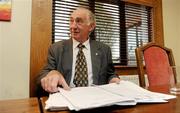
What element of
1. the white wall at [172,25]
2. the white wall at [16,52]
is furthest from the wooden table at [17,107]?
the white wall at [172,25]

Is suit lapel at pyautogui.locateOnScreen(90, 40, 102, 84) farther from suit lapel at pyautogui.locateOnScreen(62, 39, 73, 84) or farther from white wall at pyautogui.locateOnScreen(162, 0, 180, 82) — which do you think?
white wall at pyautogui.locateOnScreen(162, 0, 180, 82)

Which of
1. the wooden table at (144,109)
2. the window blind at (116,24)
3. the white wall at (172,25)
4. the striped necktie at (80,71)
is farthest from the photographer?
the white wall at (172,25)

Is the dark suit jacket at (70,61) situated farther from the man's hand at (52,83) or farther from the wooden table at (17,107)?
the wooden table at (17,107)

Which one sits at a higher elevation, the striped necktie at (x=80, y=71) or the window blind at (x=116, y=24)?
the window blind at (x=116, y=24)

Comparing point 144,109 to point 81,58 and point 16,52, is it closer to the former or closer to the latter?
point 81,58

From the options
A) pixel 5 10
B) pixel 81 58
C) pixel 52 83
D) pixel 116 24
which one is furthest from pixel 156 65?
pixel 5 10

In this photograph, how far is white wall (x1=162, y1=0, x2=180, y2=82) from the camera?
9.77ft

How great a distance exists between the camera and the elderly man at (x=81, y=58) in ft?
5.53

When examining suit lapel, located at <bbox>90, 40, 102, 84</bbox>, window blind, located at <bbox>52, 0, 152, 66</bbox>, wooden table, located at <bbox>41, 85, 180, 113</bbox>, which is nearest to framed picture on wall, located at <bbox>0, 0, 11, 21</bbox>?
window blind, located at <bbox>52, 0, 152, 66</bbox>

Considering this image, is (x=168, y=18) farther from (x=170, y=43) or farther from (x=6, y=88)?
(x=6, y=88)

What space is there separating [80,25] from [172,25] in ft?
5.75

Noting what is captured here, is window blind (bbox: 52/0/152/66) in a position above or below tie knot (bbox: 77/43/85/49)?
above

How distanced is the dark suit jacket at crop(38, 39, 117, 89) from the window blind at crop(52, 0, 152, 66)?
1.35ft

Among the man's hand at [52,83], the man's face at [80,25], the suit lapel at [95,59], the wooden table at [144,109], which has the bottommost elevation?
the wooden table at [144,109]
